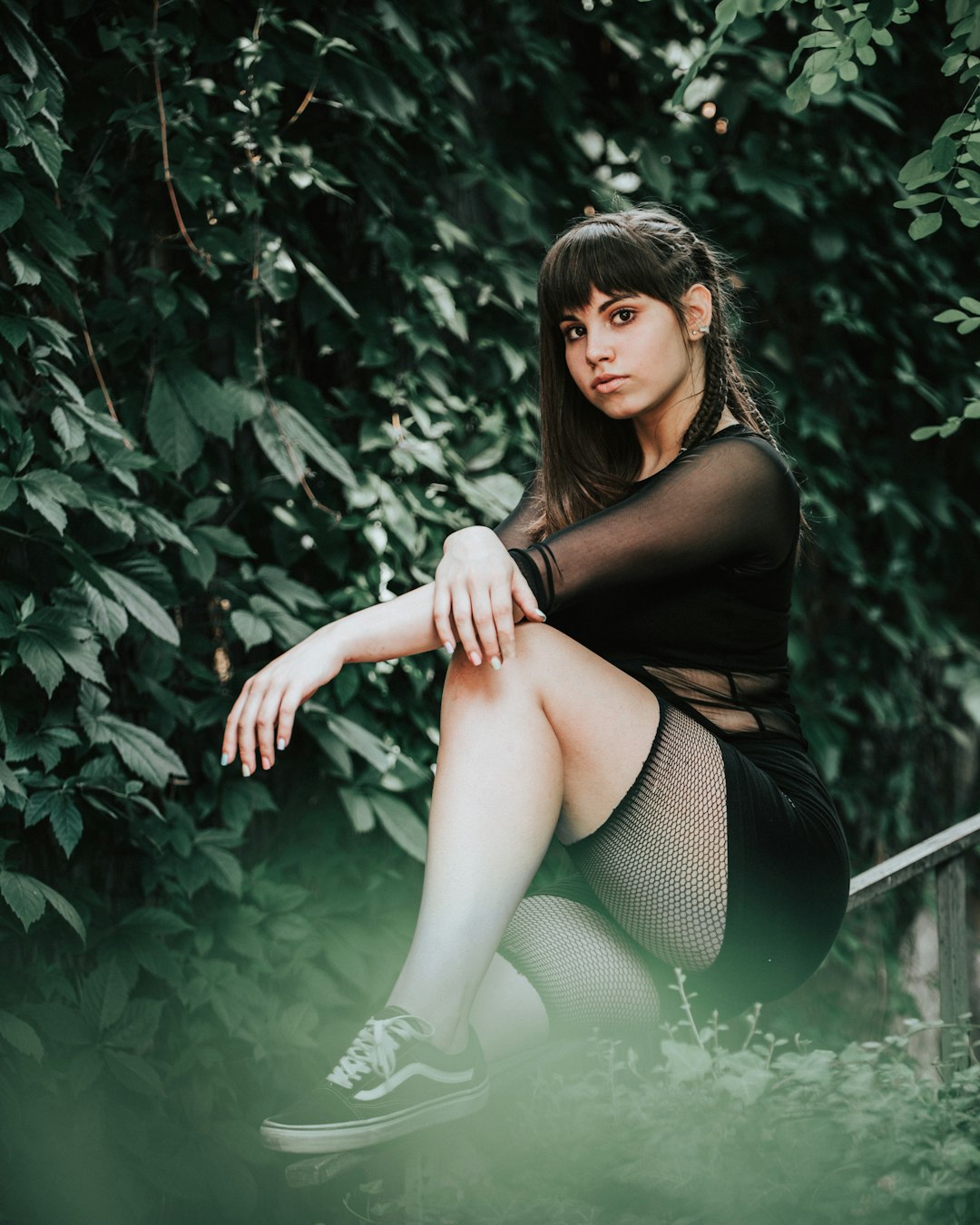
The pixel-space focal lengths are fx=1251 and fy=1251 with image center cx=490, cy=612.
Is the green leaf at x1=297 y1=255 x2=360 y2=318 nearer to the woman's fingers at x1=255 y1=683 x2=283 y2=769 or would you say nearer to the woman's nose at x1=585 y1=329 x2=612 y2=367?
the woman's nose at x1=585 y1=329 x2=612 y2=367

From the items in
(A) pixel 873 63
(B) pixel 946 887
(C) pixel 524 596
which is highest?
(A) pixel 873 63

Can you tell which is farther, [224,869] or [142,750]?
[224,869]

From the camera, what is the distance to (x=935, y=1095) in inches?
64.6

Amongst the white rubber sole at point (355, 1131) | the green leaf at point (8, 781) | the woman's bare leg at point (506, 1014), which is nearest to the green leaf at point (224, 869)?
the green leaf at point (8, 781)

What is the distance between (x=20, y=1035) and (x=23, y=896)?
0.20 m

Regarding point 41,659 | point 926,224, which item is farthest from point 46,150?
point 926,224

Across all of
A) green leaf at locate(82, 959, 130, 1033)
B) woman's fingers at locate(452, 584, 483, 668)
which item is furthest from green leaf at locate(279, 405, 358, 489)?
green leaf at locate(82, 959, 130, 1033)

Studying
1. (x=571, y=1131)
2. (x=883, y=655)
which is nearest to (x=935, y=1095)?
(x=571, y=1131)

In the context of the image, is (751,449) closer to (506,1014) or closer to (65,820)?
(506,1014)

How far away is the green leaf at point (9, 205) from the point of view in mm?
1511

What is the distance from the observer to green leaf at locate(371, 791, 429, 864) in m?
2.06

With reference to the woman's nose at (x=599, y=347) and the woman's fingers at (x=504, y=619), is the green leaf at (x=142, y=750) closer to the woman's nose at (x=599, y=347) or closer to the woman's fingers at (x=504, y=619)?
the woman's fingers at (x=504, y=619)

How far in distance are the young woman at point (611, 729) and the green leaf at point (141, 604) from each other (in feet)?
1.14

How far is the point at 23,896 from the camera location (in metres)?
1.55
